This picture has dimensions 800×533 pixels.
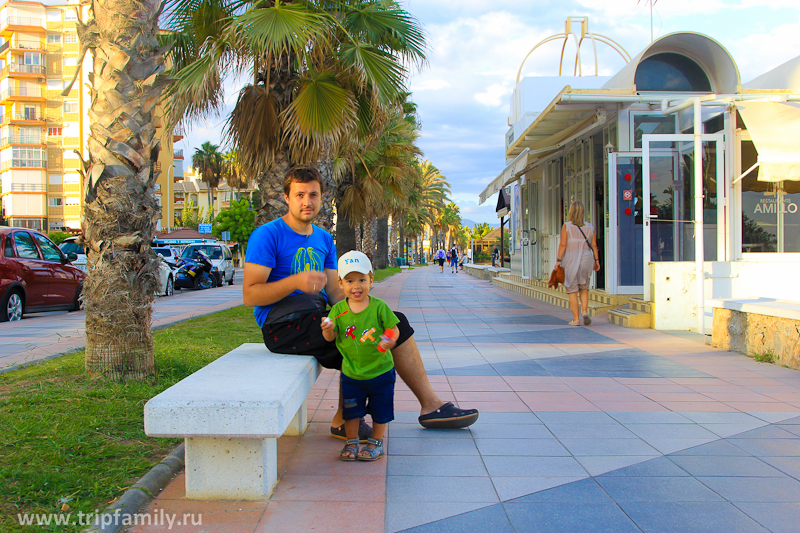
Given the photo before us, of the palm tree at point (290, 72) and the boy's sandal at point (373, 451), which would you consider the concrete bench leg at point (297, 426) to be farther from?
the palm tree at point (290, 72)

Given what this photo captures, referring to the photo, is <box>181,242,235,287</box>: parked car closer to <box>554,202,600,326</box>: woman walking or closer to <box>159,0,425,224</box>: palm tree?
<box>159,0,425,224</box>: palm tree

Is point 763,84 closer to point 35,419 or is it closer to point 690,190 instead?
point 690,190

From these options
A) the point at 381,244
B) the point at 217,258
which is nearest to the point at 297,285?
the point at 217,258

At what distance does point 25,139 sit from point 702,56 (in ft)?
216

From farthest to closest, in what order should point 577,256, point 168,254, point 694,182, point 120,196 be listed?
1. point 168,254
2. point 577,256
3. point 694,182
4. point 120,196

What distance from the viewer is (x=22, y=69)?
59.1 metres

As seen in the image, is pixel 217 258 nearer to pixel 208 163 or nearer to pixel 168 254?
pixel 168 254

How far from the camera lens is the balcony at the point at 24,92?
194ft

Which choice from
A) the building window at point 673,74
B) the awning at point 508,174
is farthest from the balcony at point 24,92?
the building window at point 673,74

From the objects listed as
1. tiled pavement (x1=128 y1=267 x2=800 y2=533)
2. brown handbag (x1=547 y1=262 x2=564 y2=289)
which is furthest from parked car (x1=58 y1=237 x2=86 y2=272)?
tiled pavement (x1=128 y1=267 x2=800 y2=533)

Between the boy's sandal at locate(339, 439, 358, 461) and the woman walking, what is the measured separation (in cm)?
640

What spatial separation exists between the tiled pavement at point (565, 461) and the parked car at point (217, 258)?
18020mm

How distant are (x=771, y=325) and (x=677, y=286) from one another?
2.10m

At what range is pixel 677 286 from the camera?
8289 millimetres
